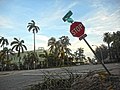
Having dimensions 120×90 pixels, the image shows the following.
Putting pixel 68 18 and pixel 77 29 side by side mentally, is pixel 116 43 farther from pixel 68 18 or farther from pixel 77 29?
pixel 77 29

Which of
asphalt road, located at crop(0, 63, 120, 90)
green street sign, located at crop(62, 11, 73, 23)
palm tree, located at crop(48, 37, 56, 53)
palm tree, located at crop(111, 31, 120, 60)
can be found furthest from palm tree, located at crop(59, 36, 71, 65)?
green street sign, located at crop(62, 11, 73, 23)

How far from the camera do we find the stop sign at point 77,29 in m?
5.48

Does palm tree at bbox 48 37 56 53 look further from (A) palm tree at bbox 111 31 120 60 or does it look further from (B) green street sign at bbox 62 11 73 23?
(B) green street sign at bbox 62 11 73 23

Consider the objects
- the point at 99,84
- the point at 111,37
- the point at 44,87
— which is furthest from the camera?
the point at 111,37

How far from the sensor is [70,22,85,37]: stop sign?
18.0ft

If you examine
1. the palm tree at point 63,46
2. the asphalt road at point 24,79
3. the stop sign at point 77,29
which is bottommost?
the asphalt road at point 24,79

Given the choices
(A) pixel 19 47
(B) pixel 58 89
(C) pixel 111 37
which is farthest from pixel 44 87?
(C) pixel 111 37

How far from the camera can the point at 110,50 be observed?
93.4 m

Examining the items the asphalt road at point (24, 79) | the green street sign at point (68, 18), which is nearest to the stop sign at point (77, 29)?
the green street sign at point (68, 18)

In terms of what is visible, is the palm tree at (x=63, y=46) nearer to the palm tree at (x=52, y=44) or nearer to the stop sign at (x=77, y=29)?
the palm tree at (x=52, y=44)

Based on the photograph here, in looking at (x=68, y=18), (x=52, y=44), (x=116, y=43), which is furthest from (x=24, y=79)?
(x=116, y=43)

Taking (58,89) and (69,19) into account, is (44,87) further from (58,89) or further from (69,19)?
(69,19)

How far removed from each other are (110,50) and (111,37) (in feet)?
21.6

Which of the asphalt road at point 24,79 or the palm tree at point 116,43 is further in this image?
the palm tree at point 116,43
